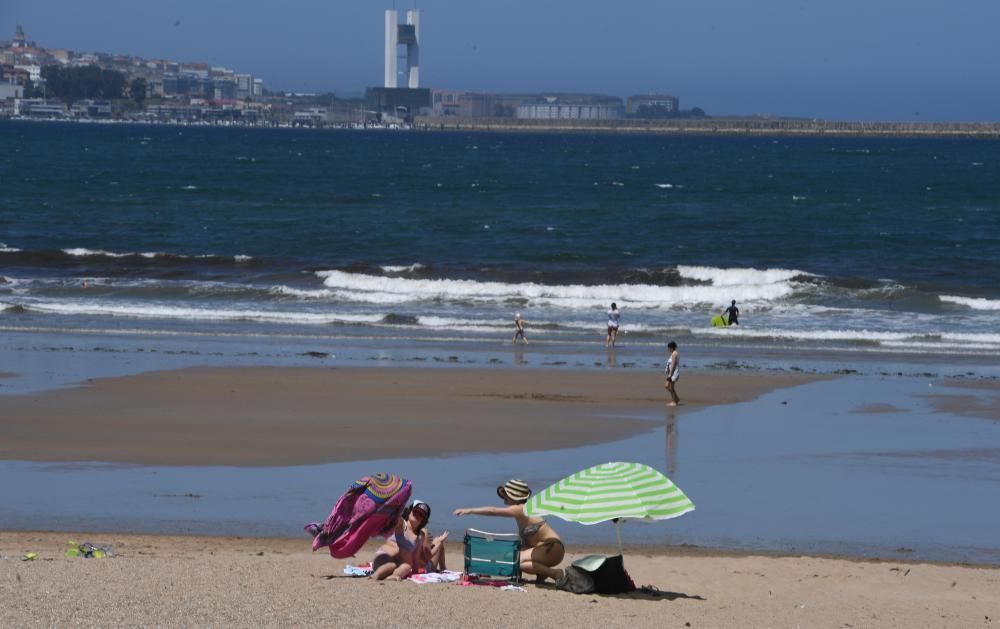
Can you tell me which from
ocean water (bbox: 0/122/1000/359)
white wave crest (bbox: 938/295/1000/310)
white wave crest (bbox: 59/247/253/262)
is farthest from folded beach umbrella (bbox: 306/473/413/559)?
white wave crest (bbox: 59/247/253/262)

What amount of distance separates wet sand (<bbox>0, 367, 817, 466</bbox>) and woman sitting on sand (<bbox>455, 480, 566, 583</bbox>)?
4.86 m

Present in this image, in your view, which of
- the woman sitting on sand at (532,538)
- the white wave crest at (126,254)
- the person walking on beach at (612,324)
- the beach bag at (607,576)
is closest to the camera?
the beach bag at (607,576)

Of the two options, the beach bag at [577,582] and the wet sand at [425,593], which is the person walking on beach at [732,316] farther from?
the beach bag at [577,582]

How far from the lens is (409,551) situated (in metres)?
10.5

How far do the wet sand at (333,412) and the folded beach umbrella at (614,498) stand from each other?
5663 mm

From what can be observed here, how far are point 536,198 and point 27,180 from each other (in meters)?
26.8

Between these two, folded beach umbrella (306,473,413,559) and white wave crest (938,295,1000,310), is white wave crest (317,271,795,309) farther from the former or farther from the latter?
folded beach umbrella (306,473,413,559)

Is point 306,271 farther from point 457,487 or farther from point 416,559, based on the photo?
point 416,559

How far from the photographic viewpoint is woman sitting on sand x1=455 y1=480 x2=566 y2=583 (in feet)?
35.5

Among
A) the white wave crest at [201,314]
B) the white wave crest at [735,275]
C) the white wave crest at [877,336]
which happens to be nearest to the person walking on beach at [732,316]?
the white wave crest at [877,336]

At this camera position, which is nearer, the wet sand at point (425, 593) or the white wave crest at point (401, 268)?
the wet sand at point (425, 593)

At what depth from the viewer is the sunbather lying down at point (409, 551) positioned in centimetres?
1048

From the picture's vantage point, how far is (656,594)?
10.5m

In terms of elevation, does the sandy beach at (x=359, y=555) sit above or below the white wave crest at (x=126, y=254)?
above
